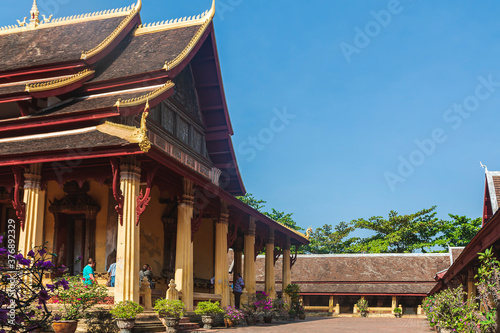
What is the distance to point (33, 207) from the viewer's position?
1381 centimetres

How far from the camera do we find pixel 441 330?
50.1 ft

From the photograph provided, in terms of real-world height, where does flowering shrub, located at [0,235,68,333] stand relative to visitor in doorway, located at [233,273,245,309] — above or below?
above

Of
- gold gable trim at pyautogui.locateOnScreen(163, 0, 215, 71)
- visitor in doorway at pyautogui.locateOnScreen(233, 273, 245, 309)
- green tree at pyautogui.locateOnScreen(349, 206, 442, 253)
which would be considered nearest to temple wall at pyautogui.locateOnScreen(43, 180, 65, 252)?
gold gable trim at pyautogui.locateOnScreen(163, 0, 215, 71)

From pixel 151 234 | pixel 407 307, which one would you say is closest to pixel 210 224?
pixel 151 234

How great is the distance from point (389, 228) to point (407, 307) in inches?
577

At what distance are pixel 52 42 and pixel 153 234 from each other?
7.81 metres

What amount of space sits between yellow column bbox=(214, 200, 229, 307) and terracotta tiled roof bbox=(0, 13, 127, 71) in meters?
6.81

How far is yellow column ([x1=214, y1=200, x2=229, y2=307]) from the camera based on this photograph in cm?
1795

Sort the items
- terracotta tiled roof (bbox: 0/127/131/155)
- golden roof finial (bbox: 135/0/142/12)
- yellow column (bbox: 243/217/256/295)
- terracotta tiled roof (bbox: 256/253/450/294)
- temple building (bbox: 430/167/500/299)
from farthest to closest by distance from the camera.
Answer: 1. terracotta tiled roof (bbox: 256/253/450/294)
2. yellow column (bbox: 243/217/256/295)
3. golden roof finial (bbox: 135/0/142/12)
4. terracotta tiled roof (bbox: 0/127/131/155)
5. temple building (bbox: 430/167/500/299)

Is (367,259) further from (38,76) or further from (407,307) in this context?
A: (38,76)

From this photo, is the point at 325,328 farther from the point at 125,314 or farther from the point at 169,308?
the point at 125,314

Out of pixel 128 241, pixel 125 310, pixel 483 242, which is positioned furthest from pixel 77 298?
pixel 483 242

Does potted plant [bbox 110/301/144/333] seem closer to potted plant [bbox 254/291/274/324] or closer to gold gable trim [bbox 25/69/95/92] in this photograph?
gold gable trim [bbox 25/69/95/92]

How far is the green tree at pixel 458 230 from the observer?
169 ft
